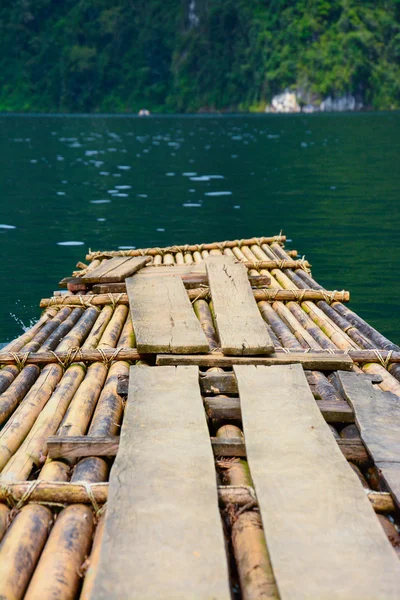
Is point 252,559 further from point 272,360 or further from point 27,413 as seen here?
point 272,360

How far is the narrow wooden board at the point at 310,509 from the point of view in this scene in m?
3.07

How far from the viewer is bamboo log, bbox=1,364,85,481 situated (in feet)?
13.9

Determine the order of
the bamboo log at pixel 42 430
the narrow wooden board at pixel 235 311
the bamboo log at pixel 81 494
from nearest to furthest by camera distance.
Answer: the bamboo log at pixel 81 494 < the bamboo log at pixel 42 430 < the narrow wooden board at pixel 235 311

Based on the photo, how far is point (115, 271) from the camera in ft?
29.4

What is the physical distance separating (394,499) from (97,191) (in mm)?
25916

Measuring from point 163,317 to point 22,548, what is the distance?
343 cm

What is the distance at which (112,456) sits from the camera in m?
4.34

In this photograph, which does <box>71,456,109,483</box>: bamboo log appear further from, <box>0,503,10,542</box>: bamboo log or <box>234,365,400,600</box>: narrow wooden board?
<box>234,365,400,600</box>: narrow wooden board

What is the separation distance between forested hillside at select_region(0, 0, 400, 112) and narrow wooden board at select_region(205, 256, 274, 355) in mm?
111787

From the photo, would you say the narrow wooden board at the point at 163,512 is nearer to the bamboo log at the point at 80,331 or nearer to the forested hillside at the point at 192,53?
the bamboo log at the point at 80,331

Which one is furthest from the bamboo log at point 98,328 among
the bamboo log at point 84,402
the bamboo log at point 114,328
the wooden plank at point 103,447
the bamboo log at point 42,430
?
the wooden plank at point 103,447

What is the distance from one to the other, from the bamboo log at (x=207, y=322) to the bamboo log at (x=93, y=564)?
2561 millimetres

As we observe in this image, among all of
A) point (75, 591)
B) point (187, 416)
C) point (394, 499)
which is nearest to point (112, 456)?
point (187, 416)

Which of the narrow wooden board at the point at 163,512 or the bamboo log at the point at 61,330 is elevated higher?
the bamboo log at the point at 61,330
